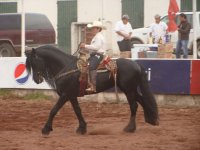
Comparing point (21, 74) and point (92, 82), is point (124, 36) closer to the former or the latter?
point (21, 74)

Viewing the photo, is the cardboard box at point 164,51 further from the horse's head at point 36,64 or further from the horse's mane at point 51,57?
the horse's head at point 36,64

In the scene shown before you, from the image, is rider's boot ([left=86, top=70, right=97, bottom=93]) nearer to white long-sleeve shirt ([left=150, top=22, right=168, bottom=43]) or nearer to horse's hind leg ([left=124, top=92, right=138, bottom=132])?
horse's hind leg ([left=124, top=92, right=138, bottom=132])

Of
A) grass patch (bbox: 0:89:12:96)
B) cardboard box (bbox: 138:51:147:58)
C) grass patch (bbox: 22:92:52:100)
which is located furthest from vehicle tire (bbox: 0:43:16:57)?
cardboard box (bbox: 138:51:147:58)

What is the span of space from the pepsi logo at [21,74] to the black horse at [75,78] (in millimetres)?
5656

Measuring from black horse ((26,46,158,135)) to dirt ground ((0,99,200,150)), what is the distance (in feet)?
1.39

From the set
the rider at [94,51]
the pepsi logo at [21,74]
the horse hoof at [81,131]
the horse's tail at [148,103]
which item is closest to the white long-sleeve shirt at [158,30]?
the pepsi logo at [21,74]

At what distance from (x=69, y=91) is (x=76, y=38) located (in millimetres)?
16888

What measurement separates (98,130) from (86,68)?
1.28 meters

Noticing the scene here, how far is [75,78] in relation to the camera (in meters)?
12.9

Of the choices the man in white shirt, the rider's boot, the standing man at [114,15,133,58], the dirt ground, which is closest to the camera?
the dirt ground

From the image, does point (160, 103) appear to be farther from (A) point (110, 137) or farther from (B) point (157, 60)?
(A) point (110, 137)

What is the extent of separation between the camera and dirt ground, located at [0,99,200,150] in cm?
1127

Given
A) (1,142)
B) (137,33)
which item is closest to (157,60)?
(1,142)

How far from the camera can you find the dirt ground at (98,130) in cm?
1127
